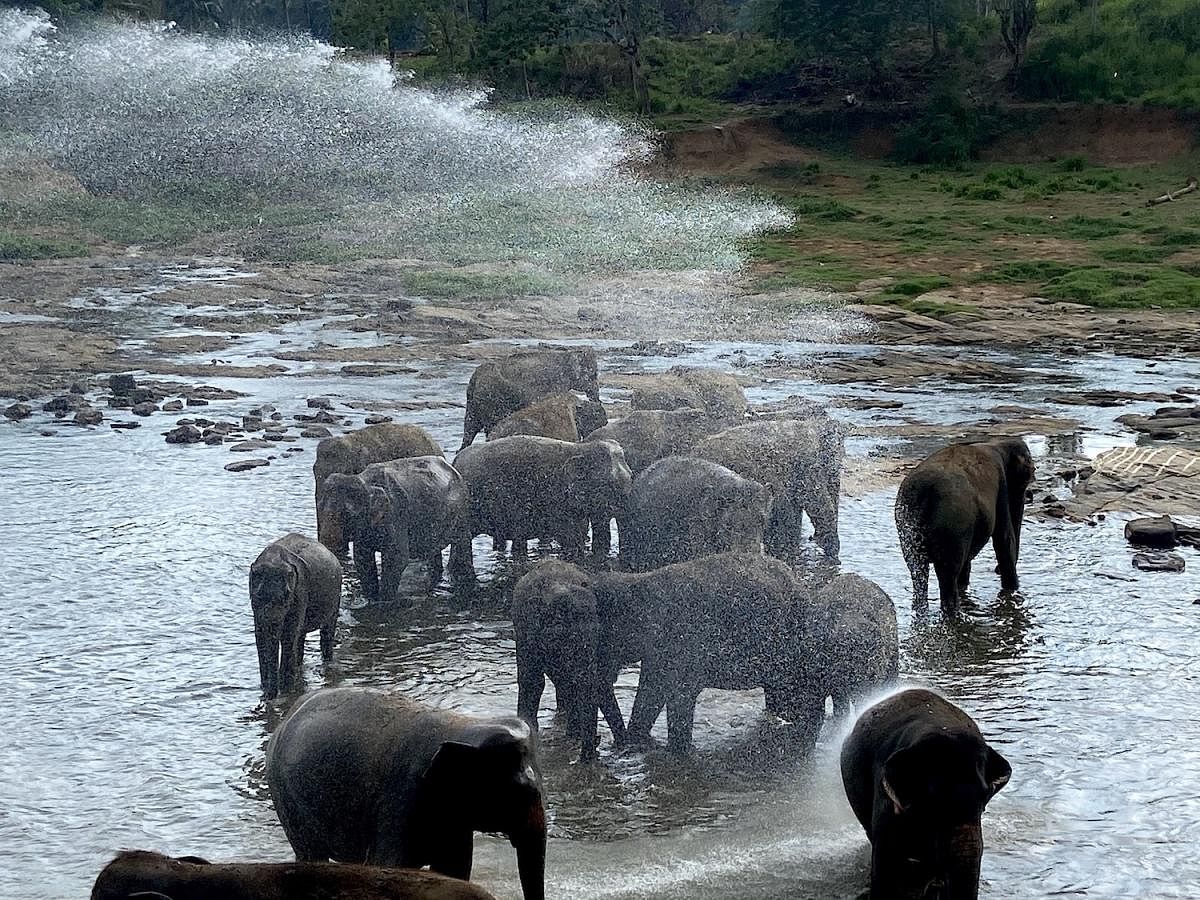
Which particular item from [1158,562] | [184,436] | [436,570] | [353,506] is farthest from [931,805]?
[184,436]

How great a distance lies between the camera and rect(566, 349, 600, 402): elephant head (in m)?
14.1

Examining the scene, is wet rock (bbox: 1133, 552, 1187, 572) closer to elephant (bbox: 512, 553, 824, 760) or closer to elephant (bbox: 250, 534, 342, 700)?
elephant (bbox: 512, 553, 824, 760)

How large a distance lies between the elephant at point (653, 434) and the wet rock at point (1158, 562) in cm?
315

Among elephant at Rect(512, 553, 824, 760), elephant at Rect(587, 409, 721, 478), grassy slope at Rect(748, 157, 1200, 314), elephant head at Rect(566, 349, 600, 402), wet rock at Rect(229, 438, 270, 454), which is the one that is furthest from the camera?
grassy slope at Rect(748, 157, 1200, 314)

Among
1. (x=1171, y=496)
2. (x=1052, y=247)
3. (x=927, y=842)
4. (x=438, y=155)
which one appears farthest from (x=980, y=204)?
(x=927, y=842)

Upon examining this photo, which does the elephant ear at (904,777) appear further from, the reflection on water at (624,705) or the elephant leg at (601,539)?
the elephant leg at (601,539)

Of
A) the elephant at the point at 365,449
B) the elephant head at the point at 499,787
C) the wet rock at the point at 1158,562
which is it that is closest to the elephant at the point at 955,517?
the wet rock at the point at 1158,562

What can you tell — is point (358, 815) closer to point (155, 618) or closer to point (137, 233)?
point (155, 618)

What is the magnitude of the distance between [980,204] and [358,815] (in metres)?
34.2

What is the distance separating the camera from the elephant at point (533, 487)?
32.5 ft

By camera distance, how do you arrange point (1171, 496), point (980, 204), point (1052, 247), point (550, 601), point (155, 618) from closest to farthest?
point (550, 601)
point (155, 618)
point (1171, 496)
point (1052, 247)
point (980, 204)

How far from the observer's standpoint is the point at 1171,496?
41.8 ft

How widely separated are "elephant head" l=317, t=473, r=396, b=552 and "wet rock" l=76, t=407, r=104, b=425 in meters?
6.88

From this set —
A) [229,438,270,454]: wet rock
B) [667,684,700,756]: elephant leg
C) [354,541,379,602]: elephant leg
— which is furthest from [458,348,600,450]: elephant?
[667,684,700,756]: elephant leg
